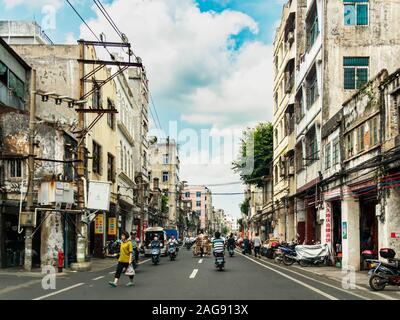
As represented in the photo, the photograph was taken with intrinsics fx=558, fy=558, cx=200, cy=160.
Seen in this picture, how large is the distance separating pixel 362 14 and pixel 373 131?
1228 centimetres

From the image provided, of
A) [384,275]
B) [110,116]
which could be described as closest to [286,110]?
[110,116]

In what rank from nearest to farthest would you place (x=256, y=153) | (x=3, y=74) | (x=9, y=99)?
1. (x=3, y=74)
2. (x=9, y=99)
3. (x=256, y=153)

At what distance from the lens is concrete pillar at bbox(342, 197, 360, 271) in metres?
26.5

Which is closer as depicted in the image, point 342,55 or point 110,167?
point 342,55

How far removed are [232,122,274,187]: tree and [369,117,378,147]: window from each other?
126ft

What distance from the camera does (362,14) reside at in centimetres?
3303

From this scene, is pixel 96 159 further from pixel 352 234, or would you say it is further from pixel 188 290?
pixel 188 290

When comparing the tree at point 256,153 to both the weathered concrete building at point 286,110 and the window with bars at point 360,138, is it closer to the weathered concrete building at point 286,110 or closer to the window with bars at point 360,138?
the weathered concrete building at point 286,110

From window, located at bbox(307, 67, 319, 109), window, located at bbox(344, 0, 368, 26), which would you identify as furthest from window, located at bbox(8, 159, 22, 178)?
window, located at bbox(344, 0, 368, 26)

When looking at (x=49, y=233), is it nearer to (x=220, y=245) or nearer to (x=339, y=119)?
(x=220, y=245)

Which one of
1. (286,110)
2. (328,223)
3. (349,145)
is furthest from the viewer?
(286,110)

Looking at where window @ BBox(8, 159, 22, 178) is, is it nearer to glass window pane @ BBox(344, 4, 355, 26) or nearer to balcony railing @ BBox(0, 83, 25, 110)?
balcony railing @ BBox(0, 83, 25, 110)
